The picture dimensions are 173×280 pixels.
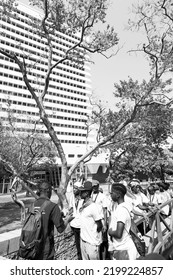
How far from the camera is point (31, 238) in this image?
2.35 m

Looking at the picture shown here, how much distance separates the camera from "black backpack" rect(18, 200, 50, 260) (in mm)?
2330

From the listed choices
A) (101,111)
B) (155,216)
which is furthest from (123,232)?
(101,111)

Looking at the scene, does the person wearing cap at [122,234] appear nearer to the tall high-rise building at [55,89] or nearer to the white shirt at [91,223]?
the white shirt at [91,223]

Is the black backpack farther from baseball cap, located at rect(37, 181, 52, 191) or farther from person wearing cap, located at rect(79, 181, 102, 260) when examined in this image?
person wearing cap, located at rect(79, 181, 102, 260)

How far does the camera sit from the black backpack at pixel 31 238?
2.33 metres

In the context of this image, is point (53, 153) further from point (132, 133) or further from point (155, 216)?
point (155, 216)

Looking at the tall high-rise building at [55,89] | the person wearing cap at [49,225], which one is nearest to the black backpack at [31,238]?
the person wearing cap at [49,225]

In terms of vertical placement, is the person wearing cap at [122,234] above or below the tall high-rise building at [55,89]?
below

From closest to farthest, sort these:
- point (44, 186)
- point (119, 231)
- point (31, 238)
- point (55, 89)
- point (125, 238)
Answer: point (31, 238) → point (119, 231) → point (125, 238) → point (44, 186) → point (55, 89)

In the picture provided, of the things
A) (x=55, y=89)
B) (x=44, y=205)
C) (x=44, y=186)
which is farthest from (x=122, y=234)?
(x=55, y=89)

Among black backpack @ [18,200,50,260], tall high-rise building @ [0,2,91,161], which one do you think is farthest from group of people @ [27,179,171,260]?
tall high-rise building @ [0,2,91,161]

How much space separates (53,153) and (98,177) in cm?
1826

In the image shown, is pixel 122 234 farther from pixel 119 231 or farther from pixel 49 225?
pixel 49 225
